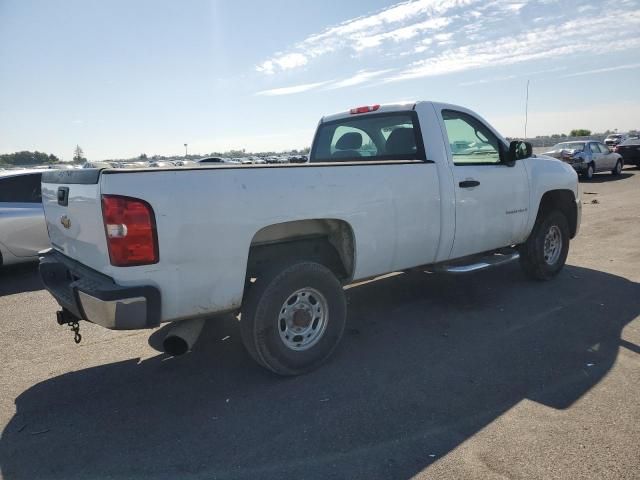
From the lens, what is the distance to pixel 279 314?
3.54 m

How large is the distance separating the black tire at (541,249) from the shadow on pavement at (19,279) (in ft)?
21.0

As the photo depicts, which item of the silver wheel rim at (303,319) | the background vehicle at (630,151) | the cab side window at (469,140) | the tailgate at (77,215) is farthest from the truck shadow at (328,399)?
the background vehicle at (630,151)

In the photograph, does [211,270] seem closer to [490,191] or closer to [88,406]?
[88,406]

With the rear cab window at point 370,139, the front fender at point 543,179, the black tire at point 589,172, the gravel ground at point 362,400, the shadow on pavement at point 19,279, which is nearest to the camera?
the gravel ground at point 362,400

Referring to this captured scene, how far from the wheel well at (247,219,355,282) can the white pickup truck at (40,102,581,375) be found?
0.04 ft

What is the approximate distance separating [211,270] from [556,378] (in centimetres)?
261

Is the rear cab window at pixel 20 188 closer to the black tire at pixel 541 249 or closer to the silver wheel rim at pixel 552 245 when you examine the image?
the black tire at pixel 541 249

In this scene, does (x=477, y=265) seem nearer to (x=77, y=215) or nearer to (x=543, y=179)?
(x=543, y=179)

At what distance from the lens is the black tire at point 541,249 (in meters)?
5.88

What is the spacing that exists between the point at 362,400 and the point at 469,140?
3.10m

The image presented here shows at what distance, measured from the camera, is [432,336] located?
175 inches

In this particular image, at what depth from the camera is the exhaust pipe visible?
3281 millimetres

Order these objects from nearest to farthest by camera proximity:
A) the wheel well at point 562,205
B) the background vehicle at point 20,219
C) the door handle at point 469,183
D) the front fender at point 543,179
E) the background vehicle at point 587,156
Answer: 1. the door handle at point 469,183
2. the front fender at point 543,179
3. the wheel well at point 562,205
4. the background vehicle at point 20,219
5. the background vehicle at point 587,156

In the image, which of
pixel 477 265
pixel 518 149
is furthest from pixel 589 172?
pixel 477 265
